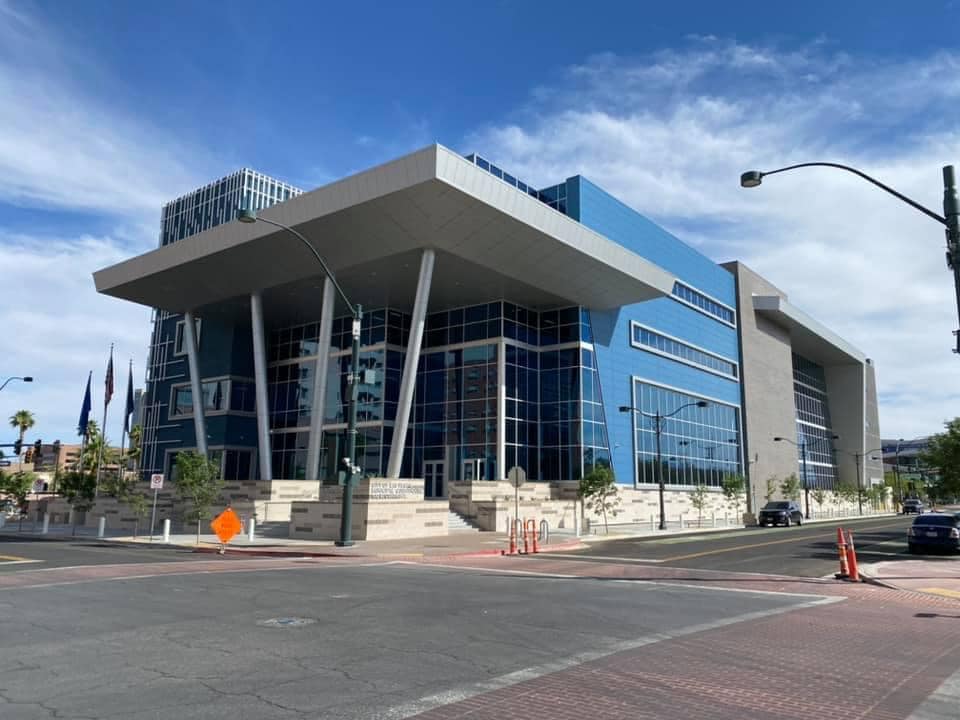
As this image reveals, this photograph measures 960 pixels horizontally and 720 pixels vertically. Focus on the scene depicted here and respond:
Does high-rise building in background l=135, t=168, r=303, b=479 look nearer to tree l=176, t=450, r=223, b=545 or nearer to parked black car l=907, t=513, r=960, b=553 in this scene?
tree l=176, t=450, r=223, b=545

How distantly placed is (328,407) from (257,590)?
37.3 m

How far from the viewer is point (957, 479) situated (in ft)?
110

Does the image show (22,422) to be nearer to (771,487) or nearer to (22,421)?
(22,421)

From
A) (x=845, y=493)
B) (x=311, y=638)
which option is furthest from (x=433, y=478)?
(x=845, y=493)

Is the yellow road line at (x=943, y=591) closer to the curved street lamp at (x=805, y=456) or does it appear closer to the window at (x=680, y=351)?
the window at (x=680, y=351)

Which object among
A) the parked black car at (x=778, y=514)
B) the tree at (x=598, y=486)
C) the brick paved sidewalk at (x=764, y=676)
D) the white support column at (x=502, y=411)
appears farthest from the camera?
the parked black car at (x=778, y=514)

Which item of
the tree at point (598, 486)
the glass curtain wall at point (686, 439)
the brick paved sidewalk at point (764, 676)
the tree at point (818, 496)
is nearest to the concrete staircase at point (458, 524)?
the tree at point (598, 486)

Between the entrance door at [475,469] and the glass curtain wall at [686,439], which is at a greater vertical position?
the glass curtain wall at [686,439]

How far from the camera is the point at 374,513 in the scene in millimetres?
28031

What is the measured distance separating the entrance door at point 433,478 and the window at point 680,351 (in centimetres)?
1690

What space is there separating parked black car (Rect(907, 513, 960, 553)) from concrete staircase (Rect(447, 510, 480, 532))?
1847cm

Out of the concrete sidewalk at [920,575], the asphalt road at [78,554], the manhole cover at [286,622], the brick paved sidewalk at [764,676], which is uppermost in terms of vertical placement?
the brick paved sidewalk at [764,676]

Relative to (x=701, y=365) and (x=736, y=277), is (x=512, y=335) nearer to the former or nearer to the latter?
(x=701, y=365)

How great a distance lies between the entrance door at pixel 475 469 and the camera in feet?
147
